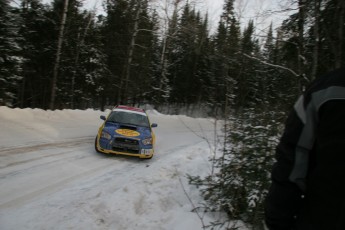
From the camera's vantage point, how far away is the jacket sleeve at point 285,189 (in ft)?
6.07

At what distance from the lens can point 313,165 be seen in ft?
6.13

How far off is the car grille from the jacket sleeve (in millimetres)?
8521

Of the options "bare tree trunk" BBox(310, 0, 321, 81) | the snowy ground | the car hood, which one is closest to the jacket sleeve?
the snowy ground

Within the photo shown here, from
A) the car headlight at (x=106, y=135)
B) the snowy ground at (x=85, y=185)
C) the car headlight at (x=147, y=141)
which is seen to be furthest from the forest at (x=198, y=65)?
the car headlight at (x=106, y=135)

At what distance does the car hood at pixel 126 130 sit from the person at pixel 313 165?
868cm

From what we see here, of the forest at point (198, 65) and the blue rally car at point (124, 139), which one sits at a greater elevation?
the forest at point (198, 65)

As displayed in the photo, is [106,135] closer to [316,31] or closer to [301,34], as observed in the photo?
[301,34]

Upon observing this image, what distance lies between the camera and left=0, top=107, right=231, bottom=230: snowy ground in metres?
5.29

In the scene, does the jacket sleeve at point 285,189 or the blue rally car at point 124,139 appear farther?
the blue rally car at point 124,139

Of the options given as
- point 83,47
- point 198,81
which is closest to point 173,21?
point 83,47

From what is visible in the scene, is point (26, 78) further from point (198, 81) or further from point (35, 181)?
point (35, 181)

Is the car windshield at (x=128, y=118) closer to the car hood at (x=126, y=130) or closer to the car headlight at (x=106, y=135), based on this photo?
the car hood at (x=126, y=130)

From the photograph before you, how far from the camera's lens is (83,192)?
6.42 m

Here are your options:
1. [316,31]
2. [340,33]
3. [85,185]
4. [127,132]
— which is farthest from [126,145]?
[340,33]
